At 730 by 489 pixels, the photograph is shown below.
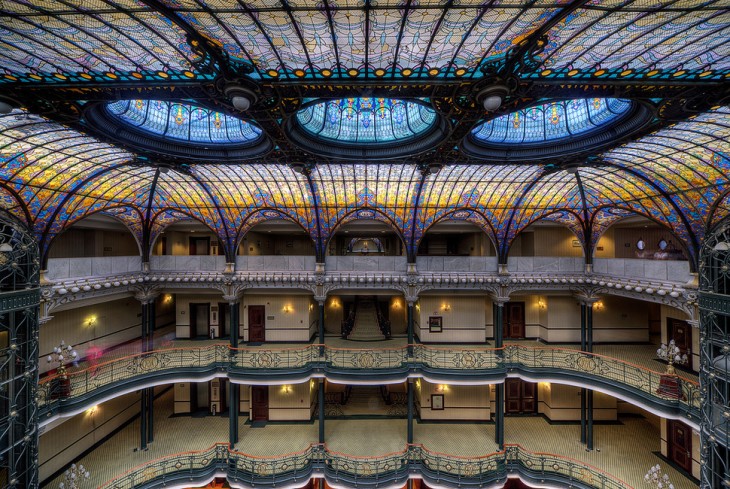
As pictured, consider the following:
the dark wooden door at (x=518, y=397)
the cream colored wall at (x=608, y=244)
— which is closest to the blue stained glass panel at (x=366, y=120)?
the dark wooden door at (x=518, y=397)

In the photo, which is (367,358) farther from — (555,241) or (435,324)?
(555,241)

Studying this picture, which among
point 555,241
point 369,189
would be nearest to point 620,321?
point 555,241

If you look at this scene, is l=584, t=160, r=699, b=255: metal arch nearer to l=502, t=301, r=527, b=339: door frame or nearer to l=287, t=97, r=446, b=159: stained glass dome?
l=287, t=97, r=446, b=159: stained glass dome

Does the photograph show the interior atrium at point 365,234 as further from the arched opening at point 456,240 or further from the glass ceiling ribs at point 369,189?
the arched opening at point 456,240

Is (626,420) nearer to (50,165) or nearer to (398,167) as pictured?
(398,167)

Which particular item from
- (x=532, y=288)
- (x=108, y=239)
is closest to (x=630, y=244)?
(x=532, y=288)

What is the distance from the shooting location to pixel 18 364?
1020 cm

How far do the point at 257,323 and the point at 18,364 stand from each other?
11.9 m

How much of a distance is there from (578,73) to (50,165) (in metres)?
18.0

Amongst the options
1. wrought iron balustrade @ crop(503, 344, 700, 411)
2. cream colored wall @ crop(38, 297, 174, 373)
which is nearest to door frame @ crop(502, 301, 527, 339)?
wrought iron balustrade @ crop(503, 344, 700, 411)

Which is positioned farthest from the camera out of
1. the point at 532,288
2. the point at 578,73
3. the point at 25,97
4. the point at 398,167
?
the point at 532,288

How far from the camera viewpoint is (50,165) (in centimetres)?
1221

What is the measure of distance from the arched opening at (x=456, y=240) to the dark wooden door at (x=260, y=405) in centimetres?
1337

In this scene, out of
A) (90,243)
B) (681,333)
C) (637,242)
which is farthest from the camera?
(637,242)
